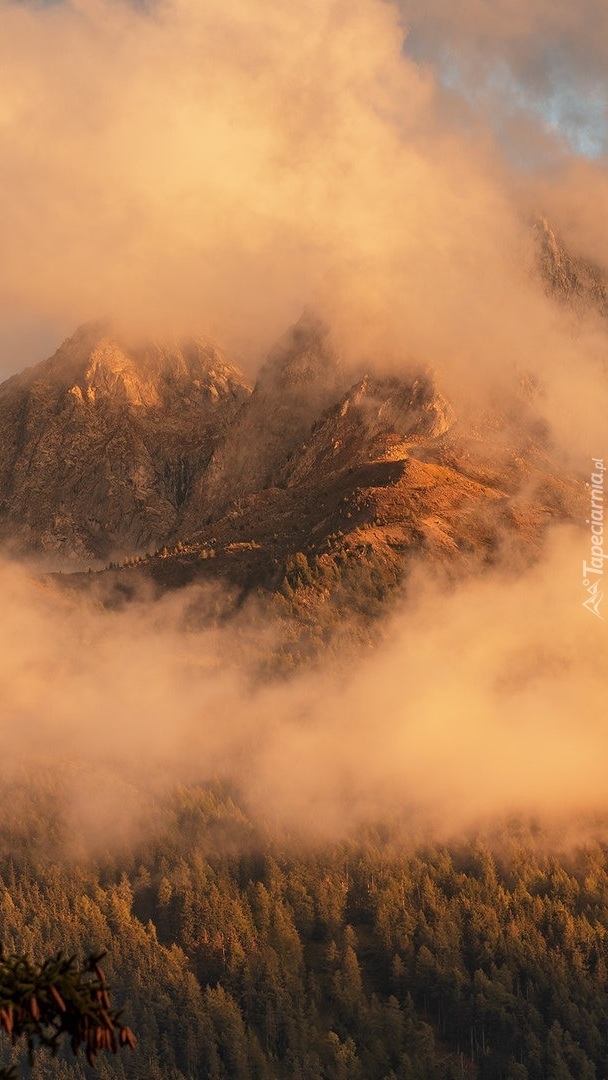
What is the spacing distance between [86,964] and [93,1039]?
1.60 meters

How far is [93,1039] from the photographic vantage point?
3497 centimetres

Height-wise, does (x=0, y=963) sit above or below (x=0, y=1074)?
above

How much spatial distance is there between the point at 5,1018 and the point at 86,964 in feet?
6.68

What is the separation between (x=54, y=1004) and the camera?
3569cm

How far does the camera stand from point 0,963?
3547 centimetres

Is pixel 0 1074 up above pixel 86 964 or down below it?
below

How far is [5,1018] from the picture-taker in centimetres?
3475

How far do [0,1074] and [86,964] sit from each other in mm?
2844

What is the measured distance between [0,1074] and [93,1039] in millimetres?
2077

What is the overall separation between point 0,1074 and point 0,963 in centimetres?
238

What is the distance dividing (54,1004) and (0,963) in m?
1.52

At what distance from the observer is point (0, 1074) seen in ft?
112
